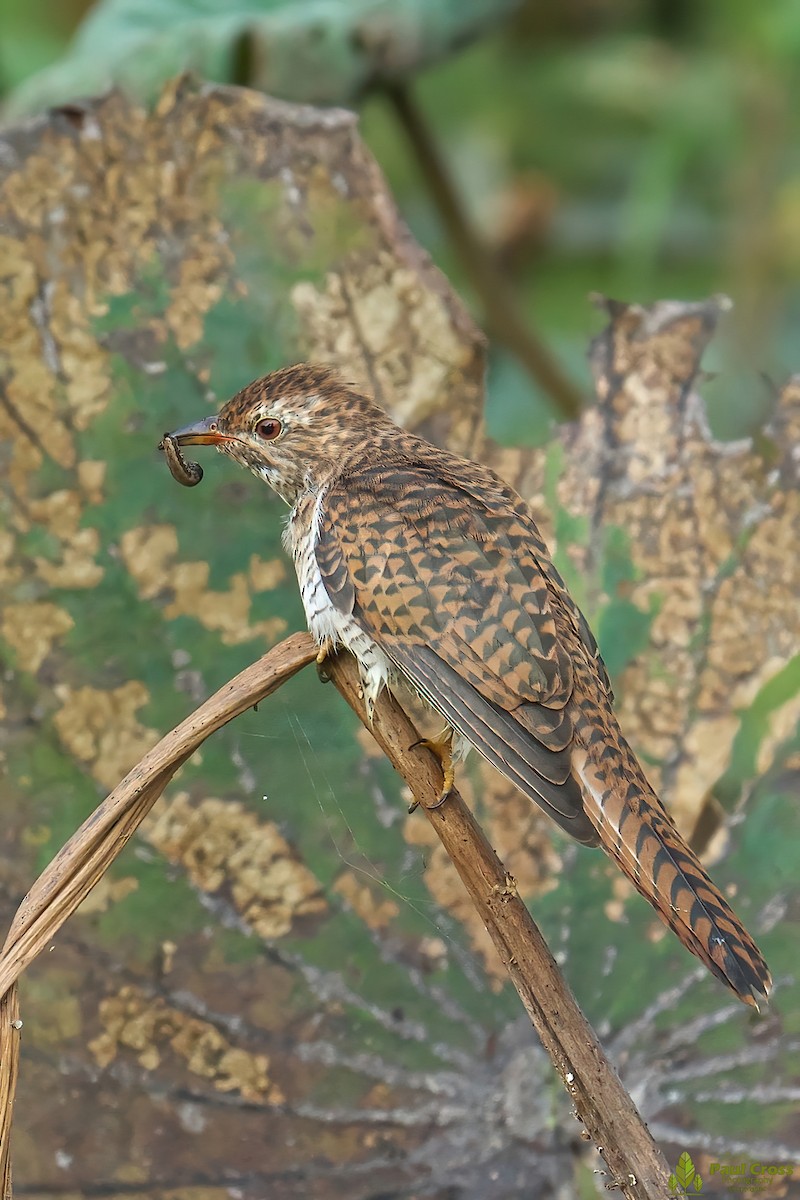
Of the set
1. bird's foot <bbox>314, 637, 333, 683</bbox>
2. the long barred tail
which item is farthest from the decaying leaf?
the long barred tail

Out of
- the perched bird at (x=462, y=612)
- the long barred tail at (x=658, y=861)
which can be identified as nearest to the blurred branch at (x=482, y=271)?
the perched bird at (x=462, y=612)

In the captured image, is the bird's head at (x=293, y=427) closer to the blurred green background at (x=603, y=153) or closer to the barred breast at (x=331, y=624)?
the barred breast at (x=331, y=624)

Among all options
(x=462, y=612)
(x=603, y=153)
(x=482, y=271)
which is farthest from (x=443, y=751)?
(x=603, y=153)

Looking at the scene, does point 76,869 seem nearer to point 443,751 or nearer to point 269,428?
point 443,751

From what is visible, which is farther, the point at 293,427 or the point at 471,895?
the point at 293,427

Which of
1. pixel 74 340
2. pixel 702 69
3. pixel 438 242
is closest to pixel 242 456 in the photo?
pixel 74 340

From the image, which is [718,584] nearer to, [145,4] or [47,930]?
[47,930]
